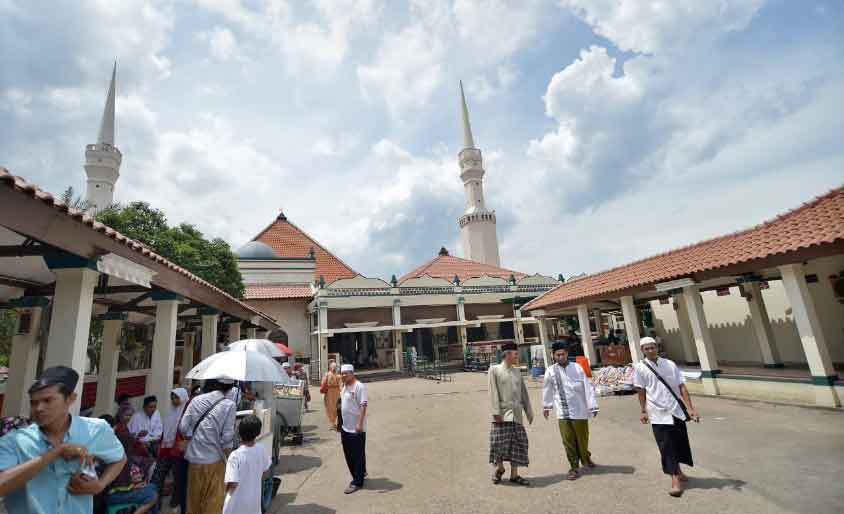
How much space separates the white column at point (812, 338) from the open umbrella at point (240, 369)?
8.56 metres

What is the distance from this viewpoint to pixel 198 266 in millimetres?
14469

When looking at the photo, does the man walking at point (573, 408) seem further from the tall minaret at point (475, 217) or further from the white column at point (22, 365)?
the tall minaret at point (475, 217)

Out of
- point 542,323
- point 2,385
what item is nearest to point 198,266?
point 2,385

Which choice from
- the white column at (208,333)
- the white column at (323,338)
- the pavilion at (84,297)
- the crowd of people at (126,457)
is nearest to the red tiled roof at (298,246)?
the white column at (323,338)

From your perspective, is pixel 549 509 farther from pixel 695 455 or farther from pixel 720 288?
pixel 720 288

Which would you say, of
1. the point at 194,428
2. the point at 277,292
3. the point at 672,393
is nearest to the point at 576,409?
the point at 672,393

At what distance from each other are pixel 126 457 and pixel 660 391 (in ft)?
15.5

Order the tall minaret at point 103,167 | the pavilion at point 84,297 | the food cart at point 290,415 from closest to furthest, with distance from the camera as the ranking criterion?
the pavilion at point 84,297
the food cart at point 290,415
the tall minaret at point 103,167

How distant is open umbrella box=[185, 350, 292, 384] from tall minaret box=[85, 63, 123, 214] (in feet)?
95.8

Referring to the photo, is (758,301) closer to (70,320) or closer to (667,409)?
(667,409)

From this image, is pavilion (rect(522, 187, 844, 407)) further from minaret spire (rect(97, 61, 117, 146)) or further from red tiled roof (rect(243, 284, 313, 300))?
minaret spire (rect(97, 61, 117, 146))

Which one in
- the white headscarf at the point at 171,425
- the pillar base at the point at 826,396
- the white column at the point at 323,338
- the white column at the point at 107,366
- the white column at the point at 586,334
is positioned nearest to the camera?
the white headscarf at the point at 171,425

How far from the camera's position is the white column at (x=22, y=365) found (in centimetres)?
623

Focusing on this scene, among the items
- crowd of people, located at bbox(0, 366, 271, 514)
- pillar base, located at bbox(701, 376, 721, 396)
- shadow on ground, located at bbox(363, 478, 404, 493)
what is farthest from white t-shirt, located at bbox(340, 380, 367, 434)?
pillar base, located at bbox(701, 376, 721, 396)
